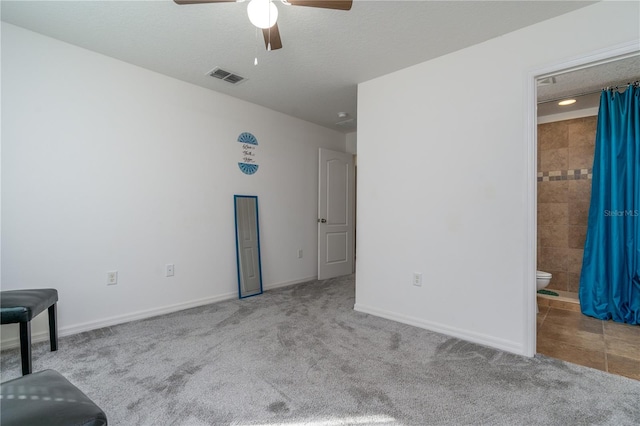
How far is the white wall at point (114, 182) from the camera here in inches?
93.1

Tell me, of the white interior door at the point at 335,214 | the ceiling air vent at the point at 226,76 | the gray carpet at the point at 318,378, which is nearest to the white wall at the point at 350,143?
the white interior door at the point at 335,214

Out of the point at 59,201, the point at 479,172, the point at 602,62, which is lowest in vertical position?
the point at 59,201

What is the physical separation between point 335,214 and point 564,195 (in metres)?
3.05

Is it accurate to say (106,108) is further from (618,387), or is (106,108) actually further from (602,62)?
(618,387)

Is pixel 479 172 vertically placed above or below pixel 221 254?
above

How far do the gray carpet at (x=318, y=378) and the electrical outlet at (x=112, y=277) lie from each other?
405 millimetres

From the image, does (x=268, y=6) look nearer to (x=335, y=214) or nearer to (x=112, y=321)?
(x=112, y=321)

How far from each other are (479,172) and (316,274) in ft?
9.88

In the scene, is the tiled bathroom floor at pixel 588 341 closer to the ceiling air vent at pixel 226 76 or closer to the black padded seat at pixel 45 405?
the black padded seat at pixel 45 405

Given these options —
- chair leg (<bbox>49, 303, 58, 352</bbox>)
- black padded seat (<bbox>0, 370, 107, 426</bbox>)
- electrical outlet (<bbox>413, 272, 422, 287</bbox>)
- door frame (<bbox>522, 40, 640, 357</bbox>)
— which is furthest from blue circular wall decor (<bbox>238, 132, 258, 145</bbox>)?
black padded seat (<bbox>0, 370, 107, 426</bbox>)

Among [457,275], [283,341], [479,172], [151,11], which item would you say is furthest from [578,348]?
[151,11]

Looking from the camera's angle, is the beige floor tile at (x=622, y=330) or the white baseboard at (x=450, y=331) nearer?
the white baseboard at (x=450, y=331)

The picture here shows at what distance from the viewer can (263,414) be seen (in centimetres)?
157

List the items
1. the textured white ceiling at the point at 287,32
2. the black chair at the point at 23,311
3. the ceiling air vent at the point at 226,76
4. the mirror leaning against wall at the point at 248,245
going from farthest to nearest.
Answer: the mirror leaning against wall at the point at 248,245, the ceiling air vent at the point at 226,76, the textured white ceiling at the point at 287,32, the black chair at the point at 23,311
